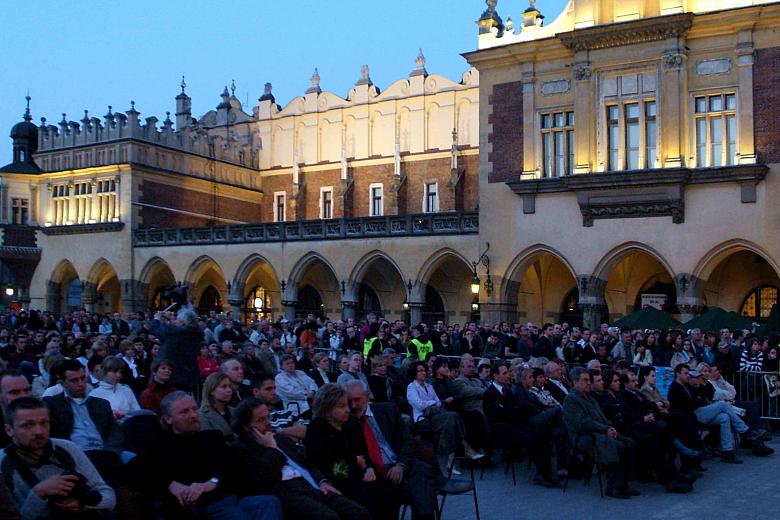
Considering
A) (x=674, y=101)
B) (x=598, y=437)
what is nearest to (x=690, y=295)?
(x=674, y=101)

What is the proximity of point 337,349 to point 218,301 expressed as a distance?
766 inches

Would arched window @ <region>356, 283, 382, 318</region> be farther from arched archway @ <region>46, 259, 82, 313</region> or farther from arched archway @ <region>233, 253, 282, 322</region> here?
arched archway @ <region>46, 259, 82, 313</region>

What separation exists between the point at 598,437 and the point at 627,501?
0.70 metres

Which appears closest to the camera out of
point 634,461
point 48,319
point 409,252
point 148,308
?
point 634,461

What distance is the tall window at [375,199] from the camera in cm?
3634

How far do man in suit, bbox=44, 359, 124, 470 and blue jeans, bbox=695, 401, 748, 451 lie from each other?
307 inches

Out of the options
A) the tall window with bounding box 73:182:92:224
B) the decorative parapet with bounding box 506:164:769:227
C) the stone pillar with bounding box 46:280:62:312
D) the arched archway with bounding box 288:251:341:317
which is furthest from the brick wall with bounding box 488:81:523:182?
the stone pillar with bounding box 46:280:62:312

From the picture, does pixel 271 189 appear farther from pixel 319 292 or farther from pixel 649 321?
pixel 649 321

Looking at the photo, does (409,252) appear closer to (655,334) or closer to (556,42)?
(556,42)

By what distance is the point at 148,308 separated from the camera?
3547cm

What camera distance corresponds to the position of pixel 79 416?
22.5ft

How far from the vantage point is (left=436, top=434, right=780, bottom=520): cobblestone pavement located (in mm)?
8617

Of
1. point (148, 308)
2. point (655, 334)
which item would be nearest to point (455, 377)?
point (655, 334)

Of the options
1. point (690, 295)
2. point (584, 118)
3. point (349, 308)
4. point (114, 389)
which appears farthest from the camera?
point (349, 308)
